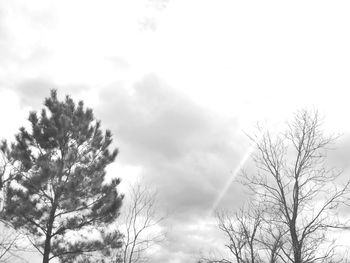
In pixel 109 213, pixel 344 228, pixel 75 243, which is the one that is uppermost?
pixel 109 213

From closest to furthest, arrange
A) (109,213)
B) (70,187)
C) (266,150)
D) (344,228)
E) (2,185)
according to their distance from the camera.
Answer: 1. (344,228)
2. (266,150)
3. (2,185)
4. (70,187)
5. (109,213)

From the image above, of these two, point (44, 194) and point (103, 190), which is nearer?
point (44, 194)

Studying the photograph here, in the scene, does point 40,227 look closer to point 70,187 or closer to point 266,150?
point 70,187

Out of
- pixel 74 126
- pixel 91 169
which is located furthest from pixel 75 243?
pixel 74 126

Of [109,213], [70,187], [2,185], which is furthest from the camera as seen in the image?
[109,213]

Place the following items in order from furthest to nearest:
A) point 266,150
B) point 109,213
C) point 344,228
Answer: point 109,213 → point 266,150 → point 344,228

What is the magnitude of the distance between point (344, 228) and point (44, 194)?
10.9 metres

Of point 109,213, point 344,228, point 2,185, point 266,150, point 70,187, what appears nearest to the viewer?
point 344,228

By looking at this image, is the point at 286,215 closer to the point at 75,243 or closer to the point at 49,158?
the point at 75,243

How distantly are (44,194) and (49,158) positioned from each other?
1541 millimetres

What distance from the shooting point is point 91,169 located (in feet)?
58.1

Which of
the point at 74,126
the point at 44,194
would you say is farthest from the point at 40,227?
the point at 74,126

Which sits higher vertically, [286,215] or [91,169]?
[91,169]

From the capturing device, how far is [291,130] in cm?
1355
